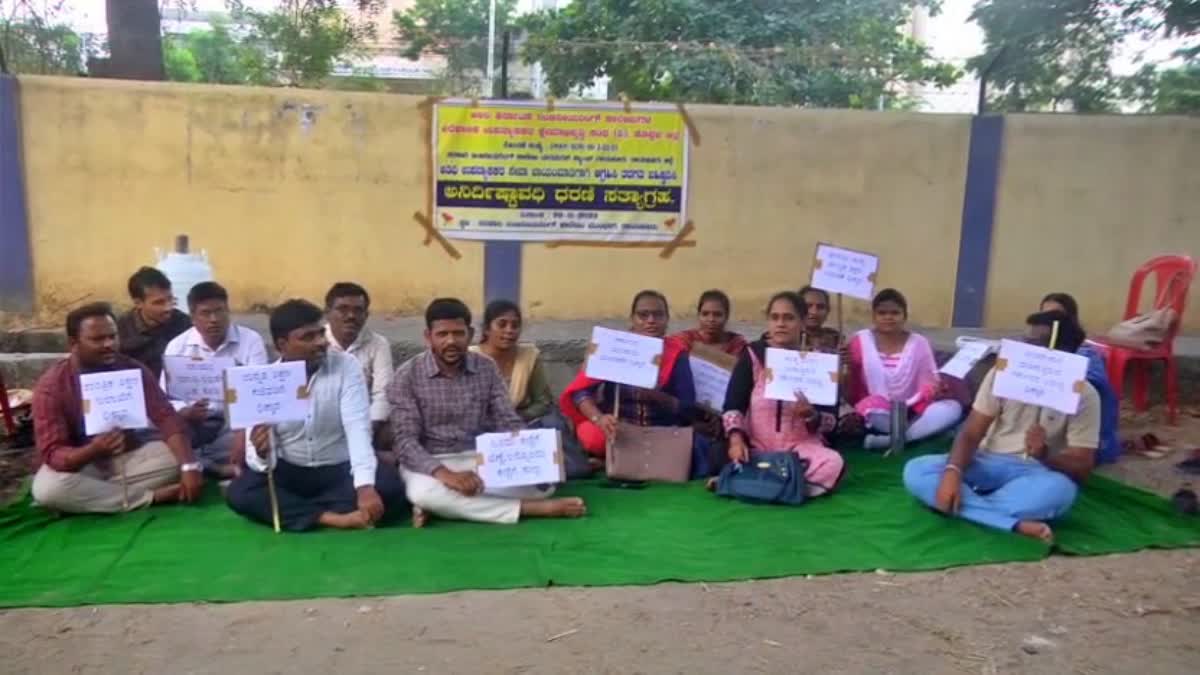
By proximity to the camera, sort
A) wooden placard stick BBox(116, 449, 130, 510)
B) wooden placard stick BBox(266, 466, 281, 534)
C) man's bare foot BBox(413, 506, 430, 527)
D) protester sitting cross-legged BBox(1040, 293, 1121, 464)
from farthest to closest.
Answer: protester sitting cross-legged BBox(1040, 293, 1121, 464) → wooden placard stick BBox(116, 449, 130, 510) → man's bare foot BBox(413, 506, 430, 527) → wooden placard stick BBox(266, 466, 281, 534)

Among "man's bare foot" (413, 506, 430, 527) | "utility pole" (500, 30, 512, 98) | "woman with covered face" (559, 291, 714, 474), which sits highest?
"utility pole" (500, 30, 512, 98)

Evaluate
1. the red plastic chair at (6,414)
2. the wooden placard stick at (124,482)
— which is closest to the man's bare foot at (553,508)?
the wooden placard stick at (124,482)

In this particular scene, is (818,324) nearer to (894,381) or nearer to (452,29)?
(894,381)

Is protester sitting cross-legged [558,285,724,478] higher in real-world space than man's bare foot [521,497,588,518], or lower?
higher

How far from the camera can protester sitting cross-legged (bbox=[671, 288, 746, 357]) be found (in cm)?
591

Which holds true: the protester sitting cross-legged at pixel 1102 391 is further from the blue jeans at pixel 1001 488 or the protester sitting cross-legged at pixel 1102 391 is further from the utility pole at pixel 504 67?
the utility pole at pixel 504 67

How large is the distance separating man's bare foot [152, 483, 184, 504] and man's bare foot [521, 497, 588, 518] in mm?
1602

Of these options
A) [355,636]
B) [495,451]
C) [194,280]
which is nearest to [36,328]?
[194,280]

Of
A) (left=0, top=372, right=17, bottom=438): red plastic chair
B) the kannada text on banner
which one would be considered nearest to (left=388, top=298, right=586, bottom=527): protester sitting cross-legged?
(left=0, top=372, right=17, bottom=438): red plastic chair

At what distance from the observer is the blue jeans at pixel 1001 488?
4508 millimetres

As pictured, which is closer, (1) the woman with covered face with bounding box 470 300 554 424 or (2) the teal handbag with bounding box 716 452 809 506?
(2) the teal handbag with bounding box 716 452 809 506

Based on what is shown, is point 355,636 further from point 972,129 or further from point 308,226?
point 972,129

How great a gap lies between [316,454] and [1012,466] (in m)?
3.10

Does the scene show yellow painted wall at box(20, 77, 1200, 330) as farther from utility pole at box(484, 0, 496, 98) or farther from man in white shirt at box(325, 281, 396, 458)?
man in white shirt at box(325, 281, 396, 458)
